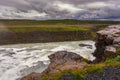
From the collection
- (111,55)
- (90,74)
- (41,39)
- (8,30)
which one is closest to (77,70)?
(90,74)

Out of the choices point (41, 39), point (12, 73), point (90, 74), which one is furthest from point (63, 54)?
point (41, 39)

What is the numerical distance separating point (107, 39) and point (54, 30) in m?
91.9

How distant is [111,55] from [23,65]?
18773 mm

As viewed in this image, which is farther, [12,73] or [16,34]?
[16,34]

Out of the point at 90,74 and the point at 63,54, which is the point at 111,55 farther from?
the point at 90,74

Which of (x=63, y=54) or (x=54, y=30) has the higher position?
(x=63, y=54)

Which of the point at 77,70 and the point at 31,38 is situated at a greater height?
the point at 77,70

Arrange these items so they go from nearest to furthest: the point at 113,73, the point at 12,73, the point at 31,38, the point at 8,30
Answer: the point at 113,73, the point at 12,73, the point at 31,38, the point at 8,30

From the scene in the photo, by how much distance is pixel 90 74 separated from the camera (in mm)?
22000

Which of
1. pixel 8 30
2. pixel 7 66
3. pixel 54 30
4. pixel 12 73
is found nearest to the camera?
pixel 12 73

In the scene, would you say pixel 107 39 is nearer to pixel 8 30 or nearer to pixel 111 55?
pixel 111 55

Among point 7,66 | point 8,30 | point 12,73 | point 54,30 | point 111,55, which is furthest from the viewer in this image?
point 54,30

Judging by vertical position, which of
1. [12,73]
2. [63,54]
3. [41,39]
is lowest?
[41,39]

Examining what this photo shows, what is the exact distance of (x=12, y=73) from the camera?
40.6 m
